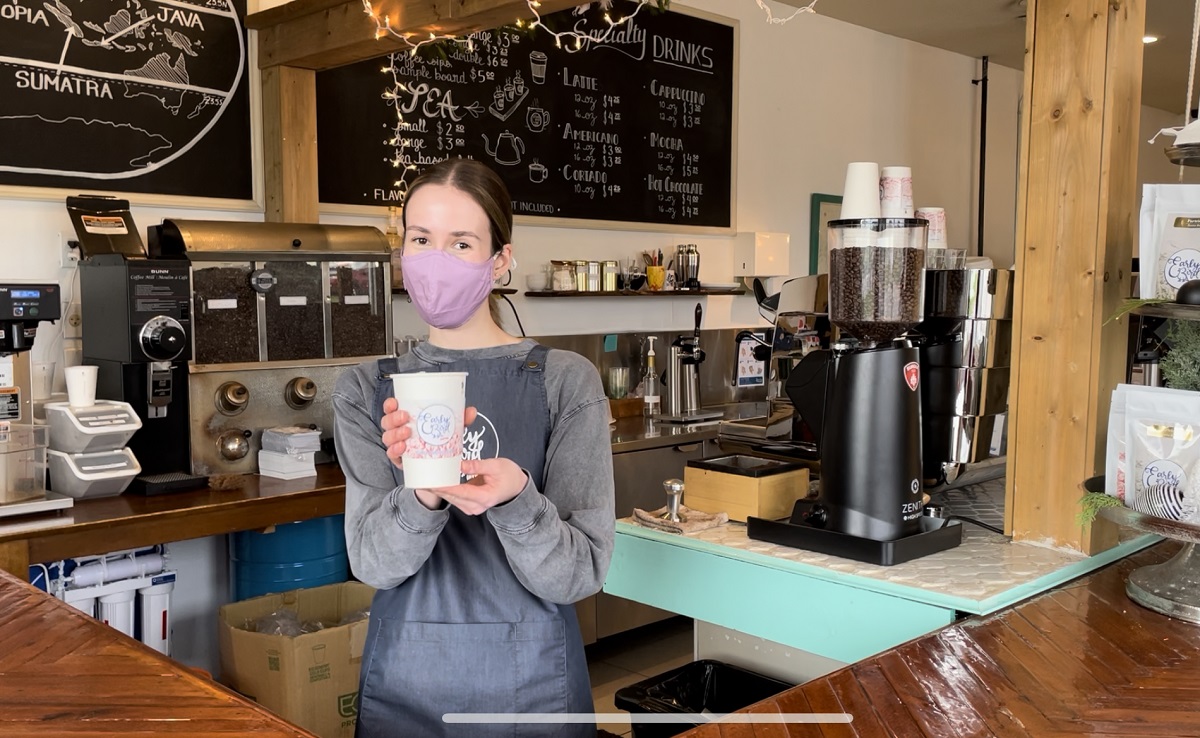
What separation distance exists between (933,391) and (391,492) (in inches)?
54.1

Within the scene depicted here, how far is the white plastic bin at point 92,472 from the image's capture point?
2982mm

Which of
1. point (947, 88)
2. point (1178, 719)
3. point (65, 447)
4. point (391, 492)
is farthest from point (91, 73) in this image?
point (947, 88)

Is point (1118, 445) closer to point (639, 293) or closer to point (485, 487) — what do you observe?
point (485, 487)

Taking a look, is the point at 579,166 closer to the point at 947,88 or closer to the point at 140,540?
the point at 140,540

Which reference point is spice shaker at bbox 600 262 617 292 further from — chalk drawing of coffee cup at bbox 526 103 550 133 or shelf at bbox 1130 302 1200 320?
shelf at bbox 1130 302 1200 320

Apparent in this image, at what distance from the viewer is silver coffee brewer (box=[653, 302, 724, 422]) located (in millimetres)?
5078

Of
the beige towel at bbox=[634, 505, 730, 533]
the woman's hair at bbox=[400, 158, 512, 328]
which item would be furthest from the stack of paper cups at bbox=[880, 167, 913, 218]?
the woman's hair at bbox=[400, 158, 512, 328]

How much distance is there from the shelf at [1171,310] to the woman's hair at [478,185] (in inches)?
45.4

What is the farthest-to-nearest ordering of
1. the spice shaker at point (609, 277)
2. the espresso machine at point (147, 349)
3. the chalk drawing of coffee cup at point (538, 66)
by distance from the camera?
the spice shaker at point (609, 277)
the chalk drawing of coffee cup at point (538, 66)
the espresso machine at point (147, 349)

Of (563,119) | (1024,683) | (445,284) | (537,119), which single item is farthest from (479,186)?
(563,119)

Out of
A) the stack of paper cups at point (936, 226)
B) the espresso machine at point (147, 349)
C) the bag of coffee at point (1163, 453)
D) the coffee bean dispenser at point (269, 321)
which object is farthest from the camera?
the coffee bean dispenser at point (269, 321)

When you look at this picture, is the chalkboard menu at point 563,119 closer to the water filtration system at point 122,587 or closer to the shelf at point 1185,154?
the water filtration system at point 122,587

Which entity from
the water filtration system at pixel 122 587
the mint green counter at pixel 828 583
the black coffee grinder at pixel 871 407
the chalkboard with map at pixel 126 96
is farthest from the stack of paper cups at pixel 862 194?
the chalkboard with map at pixel 126 96

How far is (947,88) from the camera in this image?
710 cm
